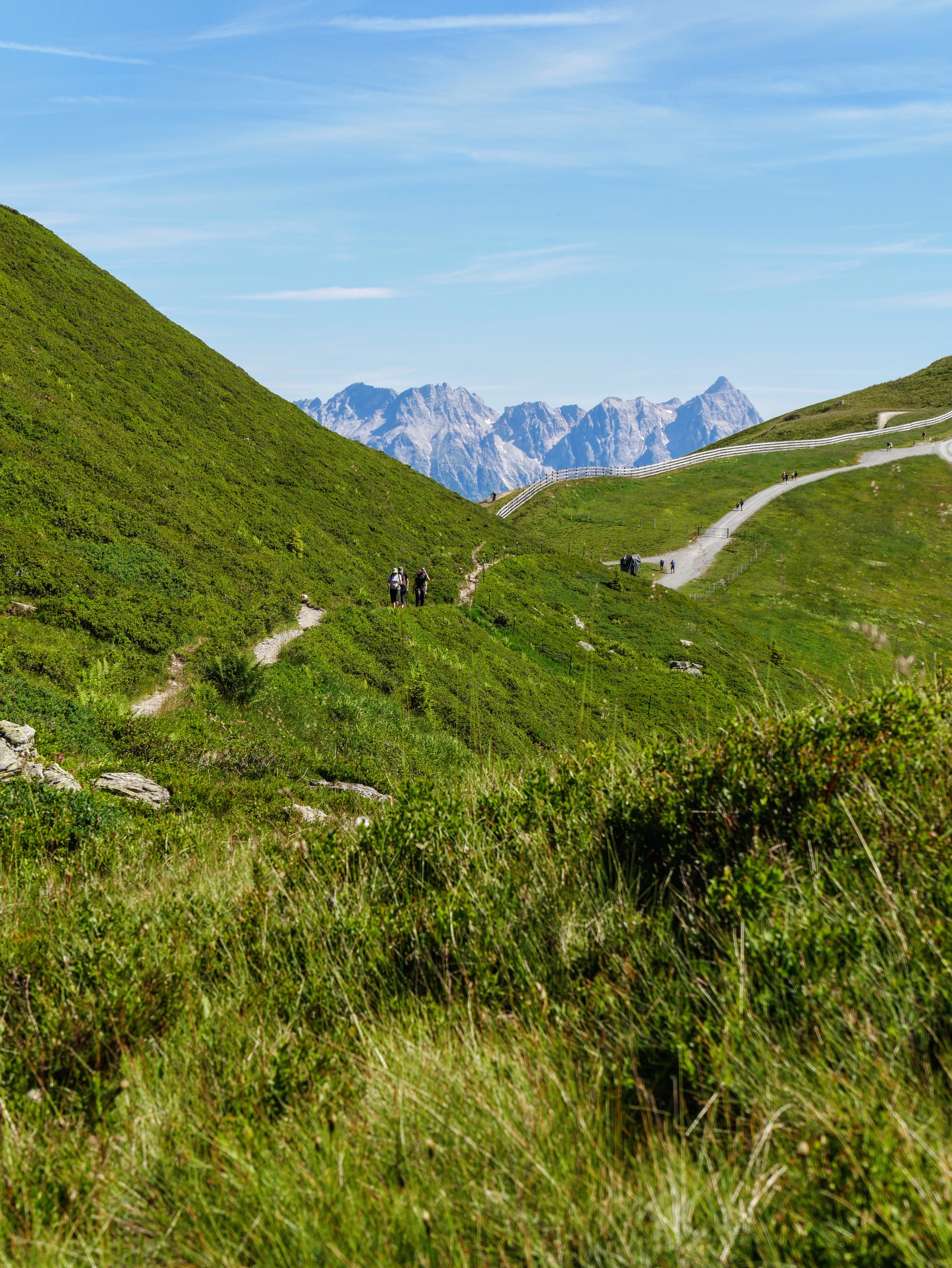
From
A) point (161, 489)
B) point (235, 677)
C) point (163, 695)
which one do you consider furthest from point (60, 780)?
point (161, 489)

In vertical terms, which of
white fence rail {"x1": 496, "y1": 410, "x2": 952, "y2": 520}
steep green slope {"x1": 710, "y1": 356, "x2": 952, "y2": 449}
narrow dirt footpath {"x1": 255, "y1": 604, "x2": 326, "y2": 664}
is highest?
steep green slope {"x1": 710, "y1": 356, "x2": 952, "y2": 449}

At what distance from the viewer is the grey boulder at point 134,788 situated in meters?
11.5

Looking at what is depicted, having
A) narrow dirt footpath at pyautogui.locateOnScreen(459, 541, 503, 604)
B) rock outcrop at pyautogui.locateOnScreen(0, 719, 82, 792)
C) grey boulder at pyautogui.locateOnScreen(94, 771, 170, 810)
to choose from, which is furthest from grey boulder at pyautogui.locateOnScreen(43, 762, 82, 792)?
narrow dirt footpath at pyautogui.locateOnScreen(459, 541, 503, 604)

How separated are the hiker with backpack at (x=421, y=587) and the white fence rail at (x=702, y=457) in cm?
4916

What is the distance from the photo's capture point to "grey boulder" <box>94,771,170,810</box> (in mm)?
11453

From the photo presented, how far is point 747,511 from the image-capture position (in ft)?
274

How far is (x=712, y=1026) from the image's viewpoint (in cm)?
351

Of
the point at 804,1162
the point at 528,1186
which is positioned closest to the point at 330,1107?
the point at 528,1186

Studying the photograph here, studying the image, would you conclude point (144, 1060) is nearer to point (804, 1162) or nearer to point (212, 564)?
point (804, 1162)

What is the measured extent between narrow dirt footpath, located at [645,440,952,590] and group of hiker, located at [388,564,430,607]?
32.9 meters

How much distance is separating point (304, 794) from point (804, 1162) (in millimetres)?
12023

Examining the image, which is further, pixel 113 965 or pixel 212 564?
pixel 212 564

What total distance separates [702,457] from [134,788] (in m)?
105

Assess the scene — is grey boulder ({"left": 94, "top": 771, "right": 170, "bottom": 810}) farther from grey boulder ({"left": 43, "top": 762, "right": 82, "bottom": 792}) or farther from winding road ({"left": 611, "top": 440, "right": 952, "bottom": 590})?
winding road ({"left": 611, "top": 440, "right": 952, "bottom": 590})
